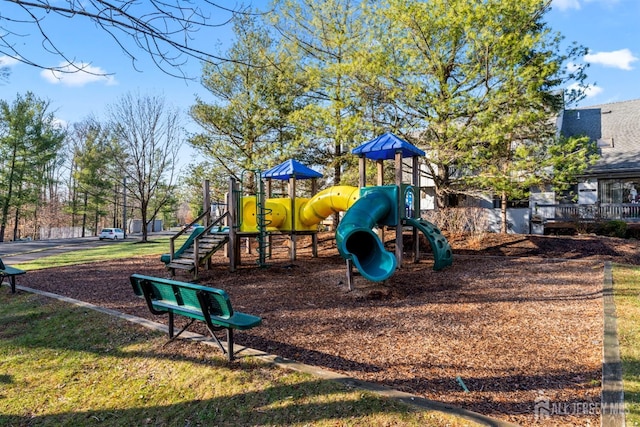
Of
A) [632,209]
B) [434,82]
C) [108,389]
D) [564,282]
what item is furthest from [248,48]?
[632,209]

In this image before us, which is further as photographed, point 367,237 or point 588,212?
point 588,212

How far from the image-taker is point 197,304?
4.05 m

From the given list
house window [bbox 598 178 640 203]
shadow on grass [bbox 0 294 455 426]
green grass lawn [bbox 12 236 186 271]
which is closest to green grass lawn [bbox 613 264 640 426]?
shadow on grass [bbox 0 294 455 426]

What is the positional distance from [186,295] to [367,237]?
17.5 ft

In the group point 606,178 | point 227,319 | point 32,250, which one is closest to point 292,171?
point 227,319

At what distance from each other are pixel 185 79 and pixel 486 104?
35.2 feet

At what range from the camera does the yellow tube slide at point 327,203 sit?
10.8 meters

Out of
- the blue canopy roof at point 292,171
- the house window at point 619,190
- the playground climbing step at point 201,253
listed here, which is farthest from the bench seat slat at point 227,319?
the house window at point 619,190

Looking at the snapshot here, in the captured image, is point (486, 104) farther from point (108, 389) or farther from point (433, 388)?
point (108, 389)

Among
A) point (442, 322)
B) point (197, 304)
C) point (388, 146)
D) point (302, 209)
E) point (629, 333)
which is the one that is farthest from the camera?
point (302, 209)

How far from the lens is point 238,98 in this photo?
18719 millimetres

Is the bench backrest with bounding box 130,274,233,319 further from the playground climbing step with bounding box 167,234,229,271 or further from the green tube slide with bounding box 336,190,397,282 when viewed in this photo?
the playground climbing step with bounding box 167,234,229,271

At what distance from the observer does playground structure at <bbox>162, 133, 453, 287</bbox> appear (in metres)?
8.06

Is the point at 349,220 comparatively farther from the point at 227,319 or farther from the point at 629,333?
the point at 629,333
